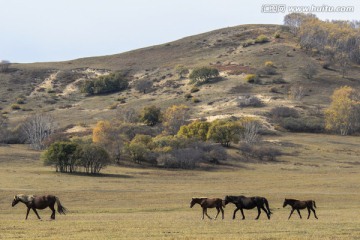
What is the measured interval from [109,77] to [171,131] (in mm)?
68644

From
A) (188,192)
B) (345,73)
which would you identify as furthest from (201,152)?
(345,73)

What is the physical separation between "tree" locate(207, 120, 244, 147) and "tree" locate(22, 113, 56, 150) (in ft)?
98.6

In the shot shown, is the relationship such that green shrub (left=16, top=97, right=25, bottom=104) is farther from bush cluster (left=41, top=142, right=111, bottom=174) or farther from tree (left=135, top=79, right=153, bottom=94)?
bush cluster (left=41, top=142, right=111, bottom=174)

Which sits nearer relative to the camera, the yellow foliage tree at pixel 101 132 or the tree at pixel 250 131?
the yellow foliage tree at pixel 101 132

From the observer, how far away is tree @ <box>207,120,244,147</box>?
102 metres

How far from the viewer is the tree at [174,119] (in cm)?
11944

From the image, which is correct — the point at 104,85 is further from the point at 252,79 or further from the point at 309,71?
the point at 309,71

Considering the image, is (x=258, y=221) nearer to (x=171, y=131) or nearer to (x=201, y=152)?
(x=201, y=152)

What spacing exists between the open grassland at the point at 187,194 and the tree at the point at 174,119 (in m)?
21.4

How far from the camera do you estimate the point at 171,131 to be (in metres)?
119

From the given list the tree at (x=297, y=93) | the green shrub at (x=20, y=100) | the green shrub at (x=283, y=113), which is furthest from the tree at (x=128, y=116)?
the green shrub at (x=20, y=100)

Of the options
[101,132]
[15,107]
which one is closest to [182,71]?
[15,107]

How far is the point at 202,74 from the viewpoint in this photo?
555 ft

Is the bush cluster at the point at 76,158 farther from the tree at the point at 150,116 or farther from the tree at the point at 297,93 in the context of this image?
the tree at the point at 297,93
